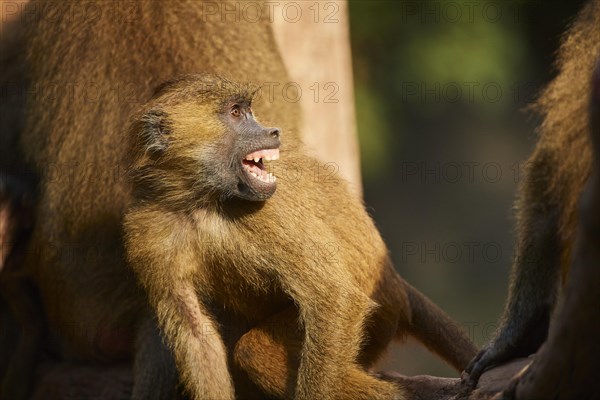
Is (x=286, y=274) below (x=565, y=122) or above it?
below

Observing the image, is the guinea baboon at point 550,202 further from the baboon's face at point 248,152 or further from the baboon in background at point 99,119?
the baboon in background at point 99,119

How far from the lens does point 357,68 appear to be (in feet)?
32.3

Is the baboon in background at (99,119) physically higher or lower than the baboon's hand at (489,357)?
higher

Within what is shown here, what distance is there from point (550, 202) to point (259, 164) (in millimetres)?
1041

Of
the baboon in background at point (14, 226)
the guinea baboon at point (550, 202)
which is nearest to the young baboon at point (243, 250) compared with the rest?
the guinea baboon at point (550, 202)

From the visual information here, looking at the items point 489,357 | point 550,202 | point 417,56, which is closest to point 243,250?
point 489,357

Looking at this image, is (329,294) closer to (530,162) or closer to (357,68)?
(530,162)

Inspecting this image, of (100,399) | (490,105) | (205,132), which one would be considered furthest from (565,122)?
(490,105)

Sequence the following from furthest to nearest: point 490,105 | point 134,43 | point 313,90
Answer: point 490,105, point 313,90, point 134,43

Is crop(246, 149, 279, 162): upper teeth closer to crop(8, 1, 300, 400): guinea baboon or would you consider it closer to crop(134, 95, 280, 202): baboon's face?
crop(134, 95, 280, 202): baboon's face

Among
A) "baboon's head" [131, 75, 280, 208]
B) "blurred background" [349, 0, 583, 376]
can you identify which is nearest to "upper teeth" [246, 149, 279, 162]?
"baboon's head" [131, 75, 280, 208]

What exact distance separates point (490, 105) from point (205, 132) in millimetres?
7603

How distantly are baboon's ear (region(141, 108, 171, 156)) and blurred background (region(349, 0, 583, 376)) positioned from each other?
5.89 m

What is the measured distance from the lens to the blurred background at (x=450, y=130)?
9.27 metres
